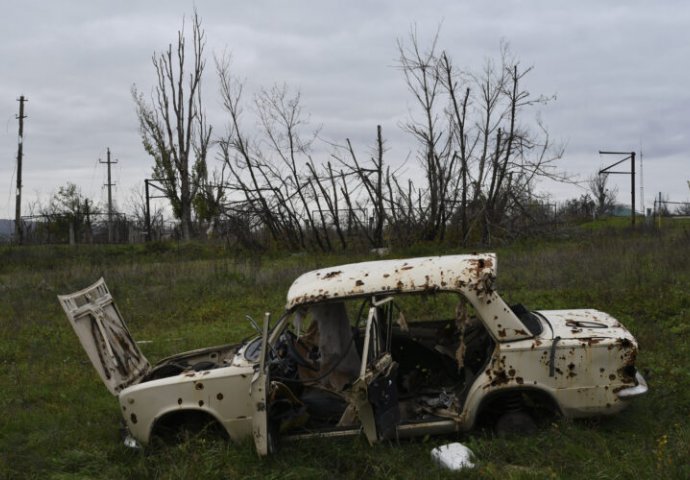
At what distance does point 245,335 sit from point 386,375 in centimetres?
562

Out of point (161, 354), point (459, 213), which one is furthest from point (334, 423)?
point (459, 213)

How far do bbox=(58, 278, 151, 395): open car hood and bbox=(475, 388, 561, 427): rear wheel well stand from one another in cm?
311

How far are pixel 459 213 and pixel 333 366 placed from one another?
16.6 m

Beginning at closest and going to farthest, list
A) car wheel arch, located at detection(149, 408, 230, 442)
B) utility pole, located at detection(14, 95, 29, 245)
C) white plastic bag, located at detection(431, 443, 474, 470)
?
1. white plastic bag, located at detection(431, 443, 474, 470)
2. car wheel arch, located at detection(149, 408, 230, 442)
3. utility pole, located at detection(14, 95, 29, 245)

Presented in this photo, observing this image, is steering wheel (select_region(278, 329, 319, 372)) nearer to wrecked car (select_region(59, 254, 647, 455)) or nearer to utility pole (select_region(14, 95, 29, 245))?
wrecked car (select_region(59, 254, 647, 455))

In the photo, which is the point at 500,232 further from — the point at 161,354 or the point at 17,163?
the point at 17,163

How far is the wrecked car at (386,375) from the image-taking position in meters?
4.78

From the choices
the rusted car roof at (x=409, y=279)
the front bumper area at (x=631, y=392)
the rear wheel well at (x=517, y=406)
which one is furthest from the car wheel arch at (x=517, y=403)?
the rusted car roof at (x=409, y=279)

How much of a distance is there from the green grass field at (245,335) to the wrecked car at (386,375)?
0.21m

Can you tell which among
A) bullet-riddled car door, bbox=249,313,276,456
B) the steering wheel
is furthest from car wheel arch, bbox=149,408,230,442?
the steering wheel

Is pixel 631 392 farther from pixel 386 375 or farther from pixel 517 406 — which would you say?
pixel 386 375

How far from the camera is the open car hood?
18.4 ft

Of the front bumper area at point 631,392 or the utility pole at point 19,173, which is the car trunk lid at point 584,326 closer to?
the front bumper area at point 631,392

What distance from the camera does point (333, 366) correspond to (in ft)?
16.6
